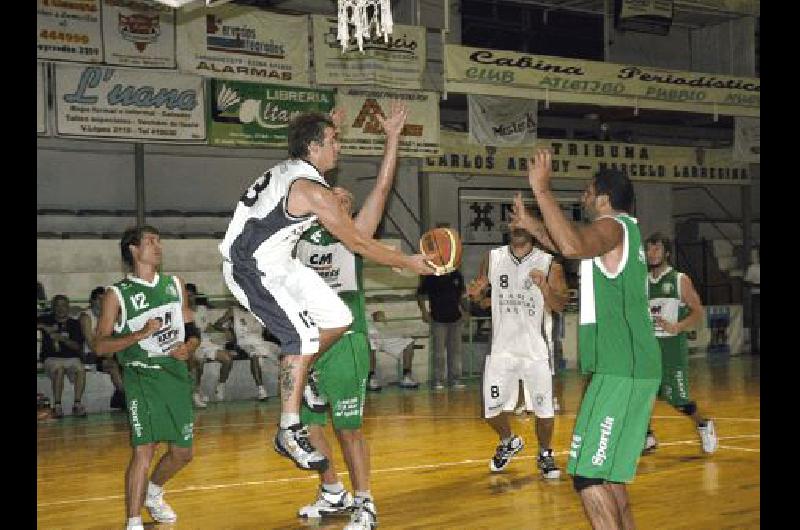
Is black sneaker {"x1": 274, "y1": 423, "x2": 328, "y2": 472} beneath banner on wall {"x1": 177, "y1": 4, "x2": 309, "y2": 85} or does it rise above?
beneath

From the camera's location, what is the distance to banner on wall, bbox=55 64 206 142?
47.7ft

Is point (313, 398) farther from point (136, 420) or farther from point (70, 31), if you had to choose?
point (70, 31)

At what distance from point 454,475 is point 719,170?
15667 millimetres

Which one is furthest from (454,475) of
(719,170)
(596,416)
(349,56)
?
(719,170)

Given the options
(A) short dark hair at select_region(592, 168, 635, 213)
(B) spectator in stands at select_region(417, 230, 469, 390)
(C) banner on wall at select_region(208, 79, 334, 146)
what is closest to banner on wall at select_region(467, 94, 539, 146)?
(B) spectator in stands at select_region(417, 230, 469, 390)

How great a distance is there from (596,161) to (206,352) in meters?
9.00

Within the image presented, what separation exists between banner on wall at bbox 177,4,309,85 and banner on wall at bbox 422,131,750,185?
314cm

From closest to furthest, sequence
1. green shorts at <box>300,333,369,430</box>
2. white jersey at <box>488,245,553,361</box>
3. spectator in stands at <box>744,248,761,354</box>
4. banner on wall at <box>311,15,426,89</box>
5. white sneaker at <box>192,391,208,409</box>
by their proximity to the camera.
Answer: green shorts at <box>300,333,369,430</box> → white jersey at <box>488,245,553,361</box> → white sneaker at <box>192,391,208,409</box> → banner on wall at <box>311,15,426,89</box> → spectator in stands at <box>744,248,761,354</box>

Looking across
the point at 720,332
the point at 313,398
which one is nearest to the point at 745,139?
the point at 720,332

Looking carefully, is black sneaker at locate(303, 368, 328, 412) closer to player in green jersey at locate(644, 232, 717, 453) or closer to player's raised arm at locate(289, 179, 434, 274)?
player's raised arm at locate(289, 179, 434, 274)

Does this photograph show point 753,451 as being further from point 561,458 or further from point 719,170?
point 719,170

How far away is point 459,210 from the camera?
2152cm

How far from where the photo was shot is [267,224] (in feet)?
18.5
